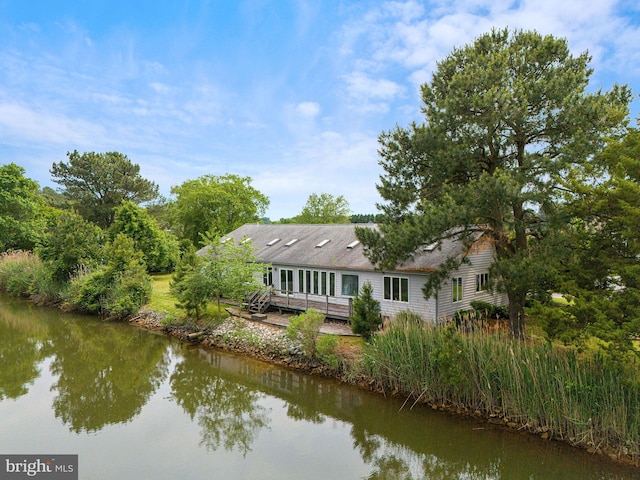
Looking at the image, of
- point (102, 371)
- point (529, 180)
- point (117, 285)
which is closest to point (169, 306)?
point (117, 285)

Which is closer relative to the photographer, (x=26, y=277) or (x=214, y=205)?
(x=26, y=277)

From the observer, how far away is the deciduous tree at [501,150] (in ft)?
37.3

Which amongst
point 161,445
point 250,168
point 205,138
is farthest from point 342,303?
point 250,168

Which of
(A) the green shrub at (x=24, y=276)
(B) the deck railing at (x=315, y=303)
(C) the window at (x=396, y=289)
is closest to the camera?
(C) the window at (x=396, y=289)

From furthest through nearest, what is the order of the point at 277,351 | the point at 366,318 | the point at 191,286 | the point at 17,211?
1. the point at 17,211
2. the point at 191,286
3. the point at 277,351
4. the point at 366,318

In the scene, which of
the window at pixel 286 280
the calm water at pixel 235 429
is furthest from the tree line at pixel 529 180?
the window at pixel 286 280

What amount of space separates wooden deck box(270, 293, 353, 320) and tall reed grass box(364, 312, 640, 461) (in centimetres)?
559

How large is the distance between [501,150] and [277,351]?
36.0 feet

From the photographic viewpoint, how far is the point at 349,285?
18.8 meters

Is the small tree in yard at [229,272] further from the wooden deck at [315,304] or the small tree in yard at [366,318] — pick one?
the small tree in yard at [366,318]

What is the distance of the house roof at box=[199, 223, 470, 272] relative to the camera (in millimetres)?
16469

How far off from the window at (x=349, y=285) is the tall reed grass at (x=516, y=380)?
637 cm

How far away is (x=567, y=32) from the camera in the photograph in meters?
12.5

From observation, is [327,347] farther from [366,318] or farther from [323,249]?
[323,249]
